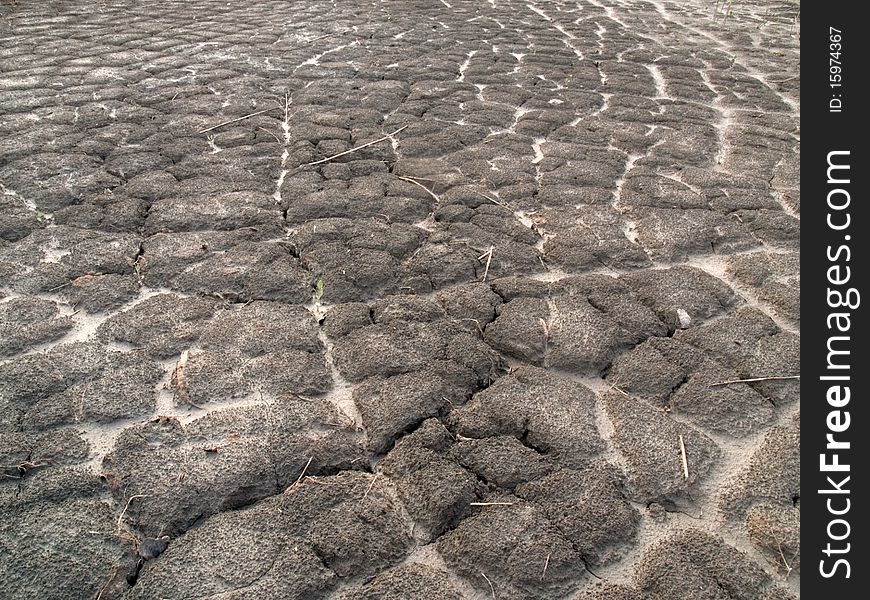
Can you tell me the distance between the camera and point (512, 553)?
66.9 inches

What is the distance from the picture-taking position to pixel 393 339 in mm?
2357

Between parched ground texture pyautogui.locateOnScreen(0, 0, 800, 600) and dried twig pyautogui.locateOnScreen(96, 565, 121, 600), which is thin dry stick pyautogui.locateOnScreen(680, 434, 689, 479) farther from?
dried twig pyautogui.locateOnScreen(96, 565, 121, 600)

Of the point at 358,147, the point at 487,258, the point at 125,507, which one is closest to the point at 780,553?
the point at 487,258

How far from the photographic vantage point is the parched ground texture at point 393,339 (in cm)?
171

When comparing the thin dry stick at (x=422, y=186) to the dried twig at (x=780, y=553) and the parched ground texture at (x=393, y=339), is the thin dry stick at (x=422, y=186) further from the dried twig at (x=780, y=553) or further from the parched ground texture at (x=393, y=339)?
the dried twig at (x=780, y=553)

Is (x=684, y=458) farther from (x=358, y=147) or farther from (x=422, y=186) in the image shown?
(x=358, y=147)

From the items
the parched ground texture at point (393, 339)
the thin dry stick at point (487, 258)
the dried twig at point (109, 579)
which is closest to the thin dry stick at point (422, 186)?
the parched ground texture at point (393, 339)

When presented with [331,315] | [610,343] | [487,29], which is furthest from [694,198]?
[487,29]

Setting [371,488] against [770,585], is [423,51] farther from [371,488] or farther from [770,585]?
[770,585]

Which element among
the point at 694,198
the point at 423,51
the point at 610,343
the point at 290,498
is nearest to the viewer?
the point at 290,498

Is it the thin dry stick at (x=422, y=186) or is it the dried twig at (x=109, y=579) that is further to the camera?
the thin dry stick at (x=422, y=186)

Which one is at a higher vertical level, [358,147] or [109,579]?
[358,147]

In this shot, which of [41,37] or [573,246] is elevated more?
[41,37]

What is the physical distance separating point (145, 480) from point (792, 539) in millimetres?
1586
